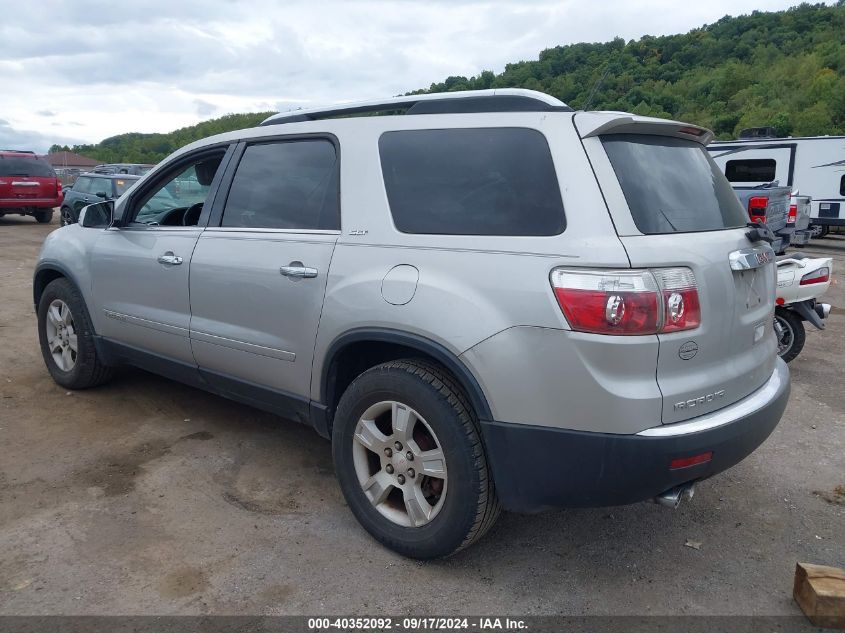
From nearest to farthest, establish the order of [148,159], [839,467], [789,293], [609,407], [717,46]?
[609,407] → [839,467] → [789,293] → [717,46] → [148,159]

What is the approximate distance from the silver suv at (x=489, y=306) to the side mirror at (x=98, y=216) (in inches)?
48.0

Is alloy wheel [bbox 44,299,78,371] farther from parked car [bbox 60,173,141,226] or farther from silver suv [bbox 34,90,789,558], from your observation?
parked car [bbox 60,173,141,226]

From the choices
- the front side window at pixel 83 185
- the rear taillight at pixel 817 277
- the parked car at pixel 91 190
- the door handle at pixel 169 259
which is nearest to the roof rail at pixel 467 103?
the door handle at pixel 169 259

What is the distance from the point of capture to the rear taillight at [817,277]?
5.60 metres

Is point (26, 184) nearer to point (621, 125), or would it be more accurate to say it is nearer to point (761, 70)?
point (621, 125)

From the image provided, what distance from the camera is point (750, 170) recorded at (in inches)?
661

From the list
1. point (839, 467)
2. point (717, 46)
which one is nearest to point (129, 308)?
point (839, 467)

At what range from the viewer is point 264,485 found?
359 centimetres

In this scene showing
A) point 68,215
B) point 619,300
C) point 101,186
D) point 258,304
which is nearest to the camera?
point 619,300

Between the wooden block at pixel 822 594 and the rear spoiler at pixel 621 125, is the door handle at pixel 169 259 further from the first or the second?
the wooden block at pixel 822 594

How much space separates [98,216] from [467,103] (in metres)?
2.86

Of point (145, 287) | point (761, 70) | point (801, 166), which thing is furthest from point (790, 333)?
point (761, 70)

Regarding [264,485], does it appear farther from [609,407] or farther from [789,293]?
[789,293]

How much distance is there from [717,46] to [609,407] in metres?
53.8
